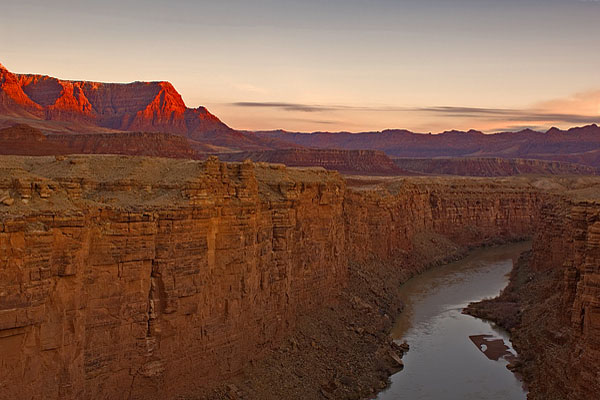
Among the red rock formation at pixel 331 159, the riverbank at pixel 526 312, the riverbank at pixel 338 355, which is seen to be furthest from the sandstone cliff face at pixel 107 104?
the riverbank at pixel 526 312

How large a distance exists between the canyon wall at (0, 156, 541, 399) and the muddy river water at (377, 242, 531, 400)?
5.52m

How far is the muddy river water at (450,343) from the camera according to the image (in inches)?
970

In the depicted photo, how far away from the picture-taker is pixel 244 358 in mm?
20469

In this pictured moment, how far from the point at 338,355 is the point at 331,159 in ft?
362

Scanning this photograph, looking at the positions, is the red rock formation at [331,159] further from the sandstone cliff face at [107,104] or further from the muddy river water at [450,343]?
the muddy river water at [450,343]

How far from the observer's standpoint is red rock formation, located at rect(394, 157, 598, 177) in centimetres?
15050

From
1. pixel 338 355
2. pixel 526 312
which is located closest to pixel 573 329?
pixel 338 355

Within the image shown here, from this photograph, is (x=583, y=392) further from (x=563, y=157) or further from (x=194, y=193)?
(x=563, y=157)

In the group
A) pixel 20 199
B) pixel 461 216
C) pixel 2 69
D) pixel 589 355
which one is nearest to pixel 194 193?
pixel 20 199

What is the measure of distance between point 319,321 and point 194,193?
9897 millimetres

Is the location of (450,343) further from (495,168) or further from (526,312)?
(495,168)

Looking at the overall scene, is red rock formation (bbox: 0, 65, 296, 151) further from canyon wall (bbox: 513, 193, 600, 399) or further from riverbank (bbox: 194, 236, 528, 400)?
canyon wall (bbox: 513, 193, 600, 399)

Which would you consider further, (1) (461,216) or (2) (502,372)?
(1) (461,216)

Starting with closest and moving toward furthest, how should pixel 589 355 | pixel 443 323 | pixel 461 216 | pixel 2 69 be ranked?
pixel 589 355 → pixel 443 323 → pixel 461 216 → pixel 2 69
